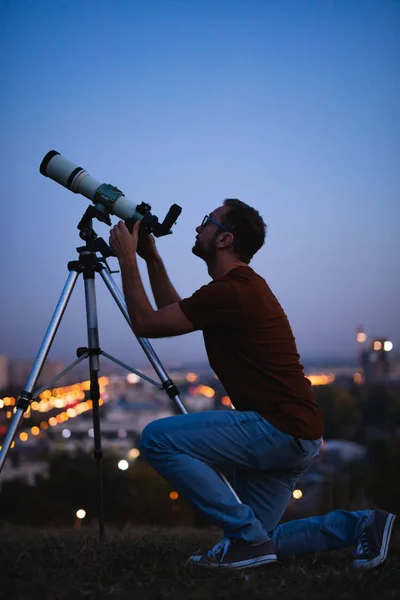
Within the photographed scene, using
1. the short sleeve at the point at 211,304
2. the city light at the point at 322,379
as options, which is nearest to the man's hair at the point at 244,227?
the short sleeve at the point at 211,304

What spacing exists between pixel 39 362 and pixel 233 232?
3.42 ft

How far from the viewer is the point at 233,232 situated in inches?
108

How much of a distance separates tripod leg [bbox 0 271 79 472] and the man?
499 mm

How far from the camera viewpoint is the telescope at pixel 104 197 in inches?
110

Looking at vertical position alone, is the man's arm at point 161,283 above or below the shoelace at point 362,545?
above

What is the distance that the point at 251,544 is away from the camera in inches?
97.0

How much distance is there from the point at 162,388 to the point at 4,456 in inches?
29.7

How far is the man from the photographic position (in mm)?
2469

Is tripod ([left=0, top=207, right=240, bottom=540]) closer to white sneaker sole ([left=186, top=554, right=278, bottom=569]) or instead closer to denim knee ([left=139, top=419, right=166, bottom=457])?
denim knee ([left=139, top=419, right=166, bottom=457])

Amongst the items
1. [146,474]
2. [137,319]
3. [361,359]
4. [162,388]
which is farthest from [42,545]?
[361,359]

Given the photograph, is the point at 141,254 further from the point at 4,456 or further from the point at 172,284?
the point at 4,456

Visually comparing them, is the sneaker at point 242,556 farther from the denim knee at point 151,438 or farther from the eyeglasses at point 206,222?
the eyeglasses at point 206,222

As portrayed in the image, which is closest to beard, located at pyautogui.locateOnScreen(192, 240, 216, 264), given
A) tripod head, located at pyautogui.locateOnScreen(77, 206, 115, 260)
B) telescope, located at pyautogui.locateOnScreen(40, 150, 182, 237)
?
telescope, located at pyautogui.locateOnScreen(40, 150, 182, 237)

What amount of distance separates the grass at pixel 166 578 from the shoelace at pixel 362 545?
3.2 inches
